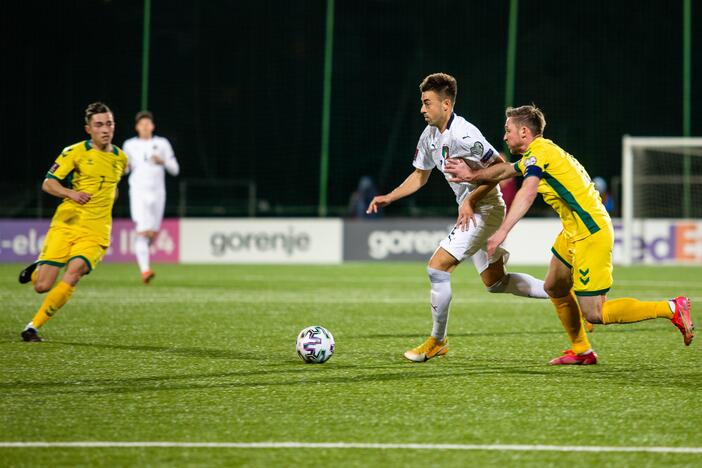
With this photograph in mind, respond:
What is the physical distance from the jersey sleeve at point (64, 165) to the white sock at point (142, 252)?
599 centimetres

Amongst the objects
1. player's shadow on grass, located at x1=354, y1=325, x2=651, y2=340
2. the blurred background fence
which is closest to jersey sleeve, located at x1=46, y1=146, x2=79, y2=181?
player's shadow on grass, located at x1=354, y1=325, x2=651, y2=340

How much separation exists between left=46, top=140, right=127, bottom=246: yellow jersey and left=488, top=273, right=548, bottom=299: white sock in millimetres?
3193

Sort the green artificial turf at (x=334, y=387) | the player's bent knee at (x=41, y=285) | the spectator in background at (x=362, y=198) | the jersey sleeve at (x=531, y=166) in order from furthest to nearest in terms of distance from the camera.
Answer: the spectator in background at (x=362, y=198)
the player's bent knee at (x=41, y=285)
the jersey sleeve at (x=531, y=166)
the green artificial turf at (x=334, y=387)

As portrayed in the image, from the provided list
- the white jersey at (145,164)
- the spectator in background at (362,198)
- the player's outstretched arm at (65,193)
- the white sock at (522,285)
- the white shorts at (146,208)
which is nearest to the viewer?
the white sock at (522,285)

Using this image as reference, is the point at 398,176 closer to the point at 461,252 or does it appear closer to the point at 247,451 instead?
the point at 461,252

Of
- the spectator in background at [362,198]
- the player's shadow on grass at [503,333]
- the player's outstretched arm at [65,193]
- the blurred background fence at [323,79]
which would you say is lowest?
the player's shadow on grass at [503,333]

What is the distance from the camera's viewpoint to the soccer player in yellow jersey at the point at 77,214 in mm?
8289

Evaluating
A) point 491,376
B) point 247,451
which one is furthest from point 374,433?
point 491,376

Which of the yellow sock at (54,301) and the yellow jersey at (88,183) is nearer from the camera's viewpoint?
the yellow sock at (54,301)

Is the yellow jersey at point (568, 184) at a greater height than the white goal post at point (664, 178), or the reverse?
the white goal post at point (664, 178)

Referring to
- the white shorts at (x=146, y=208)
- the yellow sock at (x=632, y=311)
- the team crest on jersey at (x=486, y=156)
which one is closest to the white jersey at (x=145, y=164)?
the white shorts at (x=146, y=208)

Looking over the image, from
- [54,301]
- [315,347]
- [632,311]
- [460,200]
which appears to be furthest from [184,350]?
[632,311]

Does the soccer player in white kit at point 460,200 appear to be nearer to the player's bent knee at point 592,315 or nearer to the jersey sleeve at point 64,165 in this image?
the player's bent knee at point 592,315

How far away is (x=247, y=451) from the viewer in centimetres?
430
